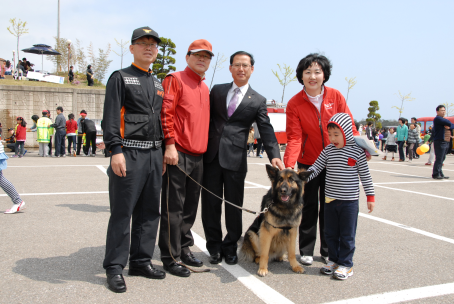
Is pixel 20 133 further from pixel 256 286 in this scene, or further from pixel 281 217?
pixel 256 286

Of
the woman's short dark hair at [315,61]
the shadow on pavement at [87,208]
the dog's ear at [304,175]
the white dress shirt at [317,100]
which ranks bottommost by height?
the shadow on pavement at [87,208]

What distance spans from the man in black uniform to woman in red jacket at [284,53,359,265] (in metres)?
1.57

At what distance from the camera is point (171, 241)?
357 centimetres

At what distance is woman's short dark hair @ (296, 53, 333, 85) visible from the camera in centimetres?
392

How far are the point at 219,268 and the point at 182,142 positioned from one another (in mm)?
1441

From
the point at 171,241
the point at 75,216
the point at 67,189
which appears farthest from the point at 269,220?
the point at 67,189

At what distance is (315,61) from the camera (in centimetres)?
391

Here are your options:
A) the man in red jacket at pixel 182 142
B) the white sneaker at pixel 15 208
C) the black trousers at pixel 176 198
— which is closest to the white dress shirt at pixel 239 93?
the man in red jacket at pixel 182 142

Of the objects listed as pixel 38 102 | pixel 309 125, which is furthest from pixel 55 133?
pixel 309 125

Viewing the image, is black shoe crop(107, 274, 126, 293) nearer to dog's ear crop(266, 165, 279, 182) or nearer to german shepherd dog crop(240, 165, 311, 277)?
german shepherd dog crop(240, 165, 311, 277)

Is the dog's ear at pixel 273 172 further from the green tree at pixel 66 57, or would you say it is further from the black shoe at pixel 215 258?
the green tree at pixel 66 57

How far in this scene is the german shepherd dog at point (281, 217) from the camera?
3.41m

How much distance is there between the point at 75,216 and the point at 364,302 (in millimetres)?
4555

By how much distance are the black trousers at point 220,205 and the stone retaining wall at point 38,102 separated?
19916mm
